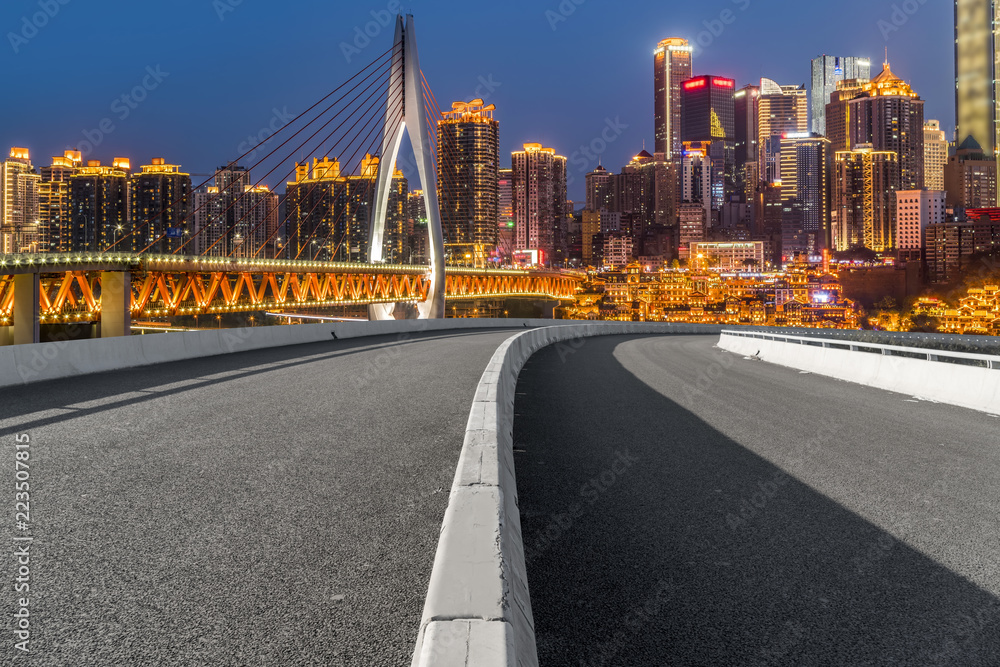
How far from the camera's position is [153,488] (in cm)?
604

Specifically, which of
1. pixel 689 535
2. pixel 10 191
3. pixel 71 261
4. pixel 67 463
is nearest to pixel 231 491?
pixel 67 463

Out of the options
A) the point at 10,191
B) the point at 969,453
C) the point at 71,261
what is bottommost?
the point at 969,453

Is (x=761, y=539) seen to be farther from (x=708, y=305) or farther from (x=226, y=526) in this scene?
(x=708, y=305)

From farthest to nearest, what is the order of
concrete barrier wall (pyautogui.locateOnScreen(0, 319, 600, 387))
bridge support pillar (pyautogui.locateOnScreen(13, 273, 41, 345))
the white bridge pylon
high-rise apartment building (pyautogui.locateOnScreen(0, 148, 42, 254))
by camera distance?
high-rise apartment building (pyautogui.locateOnScreen(0, 148, 42, 254))
the white bridge pylon
bridge support pillar (pyautogui.locateOnScreen(13, 273, 41, 345))
concrete barrier wall (pyautogui.locateOnScreen(0, 319, 600, 387))

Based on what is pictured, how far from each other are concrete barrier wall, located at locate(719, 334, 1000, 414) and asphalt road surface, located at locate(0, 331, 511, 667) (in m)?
8.94

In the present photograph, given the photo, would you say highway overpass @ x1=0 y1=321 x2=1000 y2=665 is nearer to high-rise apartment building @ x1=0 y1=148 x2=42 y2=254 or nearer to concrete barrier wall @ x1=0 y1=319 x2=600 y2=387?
concrete barrier wall @ x1=0 y1=319 x2=600 y2=387

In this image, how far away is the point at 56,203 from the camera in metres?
163

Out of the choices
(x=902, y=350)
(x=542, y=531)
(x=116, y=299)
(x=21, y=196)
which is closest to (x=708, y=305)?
(x=116, y=299)

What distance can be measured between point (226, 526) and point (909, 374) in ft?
47.7

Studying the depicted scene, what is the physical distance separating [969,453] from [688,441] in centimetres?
304

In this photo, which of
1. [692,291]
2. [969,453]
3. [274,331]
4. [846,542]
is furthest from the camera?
[692,291]

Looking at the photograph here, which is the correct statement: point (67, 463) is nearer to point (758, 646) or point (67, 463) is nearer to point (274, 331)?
point (758, 646)

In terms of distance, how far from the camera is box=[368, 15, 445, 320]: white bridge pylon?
53.2 m

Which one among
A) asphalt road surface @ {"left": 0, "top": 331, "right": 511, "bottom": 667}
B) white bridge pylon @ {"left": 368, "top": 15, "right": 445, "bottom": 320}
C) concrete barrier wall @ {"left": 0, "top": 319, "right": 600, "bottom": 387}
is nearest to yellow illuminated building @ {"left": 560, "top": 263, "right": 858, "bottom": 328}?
white bridge pylon @ {"left": 368, "top": 15, "right": 445, "bottom": 320}
